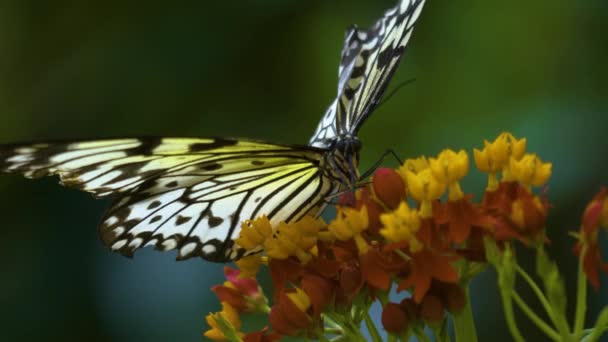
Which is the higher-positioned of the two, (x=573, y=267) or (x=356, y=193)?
(x=356, y=193)

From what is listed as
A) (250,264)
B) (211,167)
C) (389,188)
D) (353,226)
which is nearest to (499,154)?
(389,188)

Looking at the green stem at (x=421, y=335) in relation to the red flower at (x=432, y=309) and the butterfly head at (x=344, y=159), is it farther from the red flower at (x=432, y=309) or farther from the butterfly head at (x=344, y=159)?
the butterfly head at (x=344, y=159)

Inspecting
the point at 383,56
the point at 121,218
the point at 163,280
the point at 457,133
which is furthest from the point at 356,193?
the point at 163,280

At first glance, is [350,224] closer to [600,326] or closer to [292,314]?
[292,314]

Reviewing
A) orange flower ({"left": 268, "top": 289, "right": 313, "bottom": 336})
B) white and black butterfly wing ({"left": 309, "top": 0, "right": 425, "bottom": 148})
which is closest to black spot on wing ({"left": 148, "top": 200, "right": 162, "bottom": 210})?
white and black butterfly wing ({"left": 309, "top": 0, "right": 425, "bottom": 148})

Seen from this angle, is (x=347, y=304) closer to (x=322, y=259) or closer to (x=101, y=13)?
(x=322, y=259)

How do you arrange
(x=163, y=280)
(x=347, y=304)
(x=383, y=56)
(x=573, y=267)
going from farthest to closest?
(x=163, y=280) → (x=573, y=267) → (x=383, y=56) → (x=347, y=304)

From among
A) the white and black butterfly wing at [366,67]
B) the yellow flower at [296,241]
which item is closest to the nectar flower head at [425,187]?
the yellow flower at [296,241]

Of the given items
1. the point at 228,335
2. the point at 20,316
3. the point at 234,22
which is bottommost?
the point at 20,316
